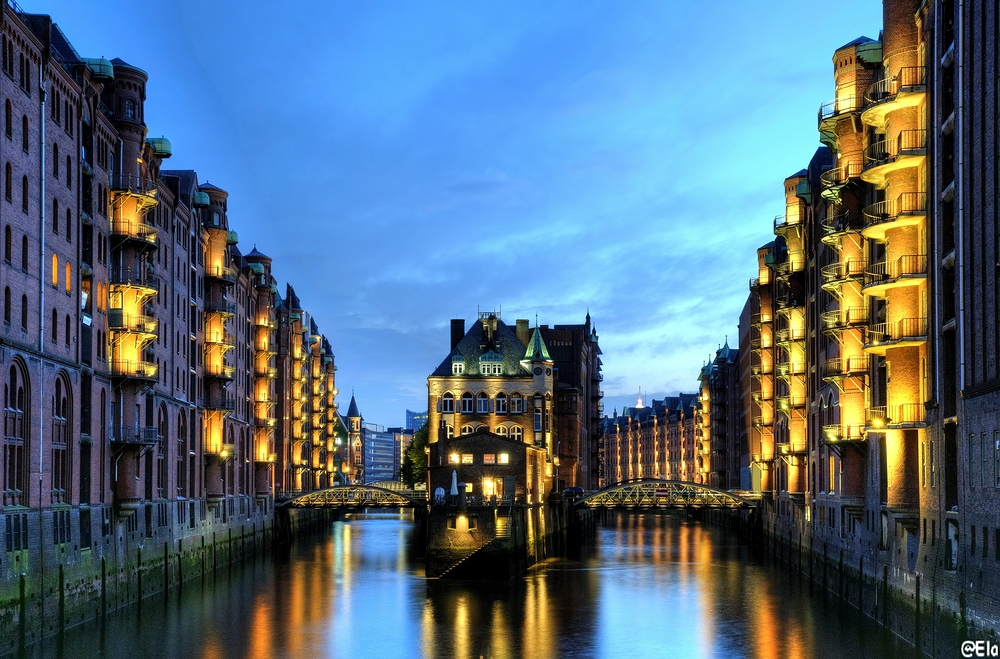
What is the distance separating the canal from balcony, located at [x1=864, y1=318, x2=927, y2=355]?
1214cm

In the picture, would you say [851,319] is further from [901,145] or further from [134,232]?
[134,232]

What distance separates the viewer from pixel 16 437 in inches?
2062

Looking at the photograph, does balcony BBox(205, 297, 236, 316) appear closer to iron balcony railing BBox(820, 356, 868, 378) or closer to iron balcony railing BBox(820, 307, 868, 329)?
iron balcony railing BBox(820, 356, 868, 378)

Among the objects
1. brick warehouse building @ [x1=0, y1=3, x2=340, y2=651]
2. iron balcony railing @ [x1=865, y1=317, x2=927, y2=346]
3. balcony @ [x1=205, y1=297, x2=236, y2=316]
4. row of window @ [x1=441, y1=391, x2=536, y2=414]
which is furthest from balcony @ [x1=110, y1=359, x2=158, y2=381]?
row of window @ [x1=441, y1=391, x2=536, y2=414]

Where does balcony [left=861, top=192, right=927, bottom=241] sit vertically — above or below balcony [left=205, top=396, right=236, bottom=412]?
above

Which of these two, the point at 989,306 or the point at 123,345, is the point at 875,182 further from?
the point at 123,345

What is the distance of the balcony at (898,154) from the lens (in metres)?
52.5

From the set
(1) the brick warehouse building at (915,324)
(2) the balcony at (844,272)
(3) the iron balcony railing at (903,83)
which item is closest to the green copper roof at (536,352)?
(1) the brick warehouse building at (915,324)

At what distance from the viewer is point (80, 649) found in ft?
171

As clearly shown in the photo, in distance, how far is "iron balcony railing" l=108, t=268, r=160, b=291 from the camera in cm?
A: 6788

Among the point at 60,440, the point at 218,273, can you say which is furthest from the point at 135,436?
the point at 218,273

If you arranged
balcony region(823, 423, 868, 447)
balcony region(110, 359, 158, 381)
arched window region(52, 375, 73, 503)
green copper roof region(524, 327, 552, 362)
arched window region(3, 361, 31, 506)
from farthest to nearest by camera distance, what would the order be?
green copper roof region(524, 327, 552, 362) → balcony region(110, 359, 158, 381) → balcony region(823, 423, 868, 447) → arched window region(52, 375, 73, 503) → arched window region(3, 361, 31, 506)

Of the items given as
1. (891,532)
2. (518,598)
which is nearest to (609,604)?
(518,598)

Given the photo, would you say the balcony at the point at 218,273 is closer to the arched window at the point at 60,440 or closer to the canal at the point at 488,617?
the canal at the point at 488,617
